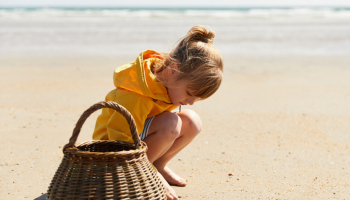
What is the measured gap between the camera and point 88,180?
71.6 inches

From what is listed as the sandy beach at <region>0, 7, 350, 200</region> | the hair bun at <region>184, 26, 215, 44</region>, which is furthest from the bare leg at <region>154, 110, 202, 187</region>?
the hair bun at <region>184, 26, 215, 44</region>

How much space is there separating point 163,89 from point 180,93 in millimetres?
120

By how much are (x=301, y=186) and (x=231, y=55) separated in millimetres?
7704

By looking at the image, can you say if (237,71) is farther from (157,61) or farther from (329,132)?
(157,61)

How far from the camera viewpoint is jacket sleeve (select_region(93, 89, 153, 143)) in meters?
2.31

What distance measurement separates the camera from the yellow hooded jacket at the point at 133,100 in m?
2.32

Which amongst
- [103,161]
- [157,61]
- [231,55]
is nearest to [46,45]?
[231,55]

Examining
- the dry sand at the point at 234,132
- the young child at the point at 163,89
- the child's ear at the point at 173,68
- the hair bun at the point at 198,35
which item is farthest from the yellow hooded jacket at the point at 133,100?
the dry sand at the point at 234,132

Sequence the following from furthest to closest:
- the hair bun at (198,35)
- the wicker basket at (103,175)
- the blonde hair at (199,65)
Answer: the hair bun at (198,35), the blonde hair at (199,65), the wicker basket at (103,175)

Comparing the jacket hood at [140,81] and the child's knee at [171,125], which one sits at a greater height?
the jacket hood at [140,81]

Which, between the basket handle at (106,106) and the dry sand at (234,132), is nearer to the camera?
the basket handle at (106,106)

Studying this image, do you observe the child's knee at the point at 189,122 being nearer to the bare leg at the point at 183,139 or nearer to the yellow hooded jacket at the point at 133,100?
the bare leg at the point at 183,139

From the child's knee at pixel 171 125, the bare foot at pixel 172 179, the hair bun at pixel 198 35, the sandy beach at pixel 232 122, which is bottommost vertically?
the sandy beach at pixel 232 122

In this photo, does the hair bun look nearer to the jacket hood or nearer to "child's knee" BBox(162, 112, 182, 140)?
the jacket hood
